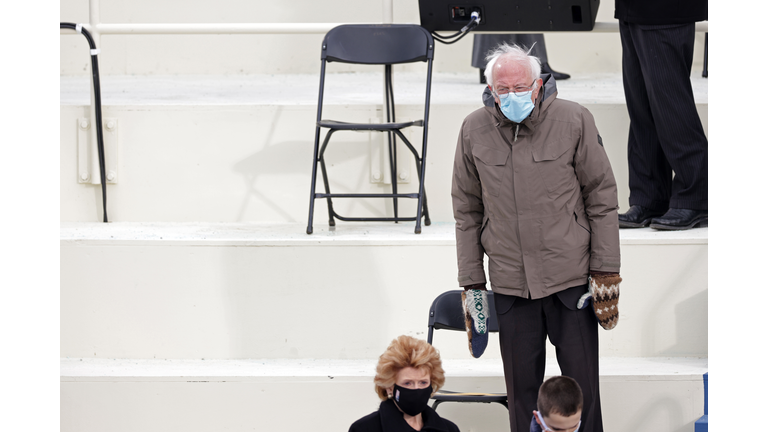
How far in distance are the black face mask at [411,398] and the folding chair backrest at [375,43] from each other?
174 centimetres

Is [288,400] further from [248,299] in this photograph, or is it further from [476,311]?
[476,311]

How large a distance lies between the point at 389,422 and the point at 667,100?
1765 millimetres

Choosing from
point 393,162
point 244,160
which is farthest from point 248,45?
point 393,162

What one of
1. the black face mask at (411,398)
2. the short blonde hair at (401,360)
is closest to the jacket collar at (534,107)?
the short blonde hair at (401,360)

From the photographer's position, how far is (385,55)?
3568mm

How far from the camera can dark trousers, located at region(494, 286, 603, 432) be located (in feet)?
7.55

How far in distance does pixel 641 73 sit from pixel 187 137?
196 centimetres

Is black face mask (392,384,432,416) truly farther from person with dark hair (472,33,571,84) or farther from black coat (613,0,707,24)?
person with dark hair (472,33,571,84)

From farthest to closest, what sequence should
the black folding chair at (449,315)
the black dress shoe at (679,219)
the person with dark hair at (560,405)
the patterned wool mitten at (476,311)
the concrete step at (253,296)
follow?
the black dress shoe at (679,219)
the concrete step at (253,296)
the black folding chair at (449,315)
the patterned wool mitten at (476,311)
the person with dark hair at (560,405)

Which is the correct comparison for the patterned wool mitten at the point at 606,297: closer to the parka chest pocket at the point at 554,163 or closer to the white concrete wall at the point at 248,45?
the parka chest pocket at the point at 554,163

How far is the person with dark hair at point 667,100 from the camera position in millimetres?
3158

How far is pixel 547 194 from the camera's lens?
87.7 inches

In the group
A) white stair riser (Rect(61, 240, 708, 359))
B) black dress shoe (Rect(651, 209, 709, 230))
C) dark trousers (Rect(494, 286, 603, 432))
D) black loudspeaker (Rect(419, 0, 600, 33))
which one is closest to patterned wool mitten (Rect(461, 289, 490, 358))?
dark trousers (Rect(494, 286, 603, 432))
